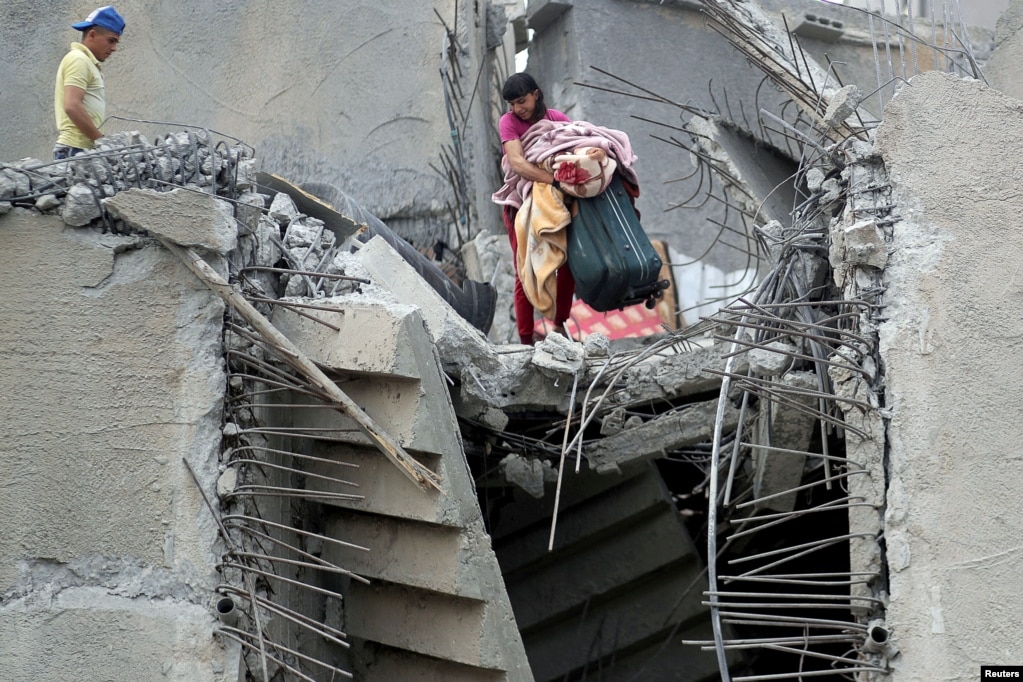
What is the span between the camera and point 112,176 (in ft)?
18.1

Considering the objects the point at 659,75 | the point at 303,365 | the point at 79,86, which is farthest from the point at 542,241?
the point at 659,75

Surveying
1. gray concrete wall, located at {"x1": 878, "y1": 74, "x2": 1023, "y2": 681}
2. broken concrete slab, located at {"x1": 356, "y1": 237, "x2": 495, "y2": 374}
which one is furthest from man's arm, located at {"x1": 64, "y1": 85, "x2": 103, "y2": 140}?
gray concrete wall, located at {"x1": 878, "y1": 74, "x2": 1023, "y2": 681}

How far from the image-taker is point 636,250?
6.90 meters

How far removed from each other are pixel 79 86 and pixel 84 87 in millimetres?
34

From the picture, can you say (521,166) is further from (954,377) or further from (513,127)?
(954,377)

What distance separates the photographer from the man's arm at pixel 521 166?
7.07 meters

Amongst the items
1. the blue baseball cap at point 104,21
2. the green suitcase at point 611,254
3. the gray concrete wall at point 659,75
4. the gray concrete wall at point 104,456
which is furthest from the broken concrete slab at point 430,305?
the gray concrete wall at point 659,75

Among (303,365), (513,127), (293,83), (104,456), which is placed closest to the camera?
(104,456)

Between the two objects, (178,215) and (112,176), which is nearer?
(178,215)

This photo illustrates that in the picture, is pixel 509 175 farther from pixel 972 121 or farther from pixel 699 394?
pixel 972 121

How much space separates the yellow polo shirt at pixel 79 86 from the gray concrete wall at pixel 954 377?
373 cm

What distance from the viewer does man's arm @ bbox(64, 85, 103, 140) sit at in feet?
21.2

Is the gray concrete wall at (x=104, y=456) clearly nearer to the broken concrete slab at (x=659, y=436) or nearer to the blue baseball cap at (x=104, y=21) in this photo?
the blue baseball cap at (x=104, y=21)

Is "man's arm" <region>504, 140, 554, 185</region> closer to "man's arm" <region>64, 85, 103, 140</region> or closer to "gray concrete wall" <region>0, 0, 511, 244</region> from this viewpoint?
"man's arm" <region>64, 85, 103, 140</region>
